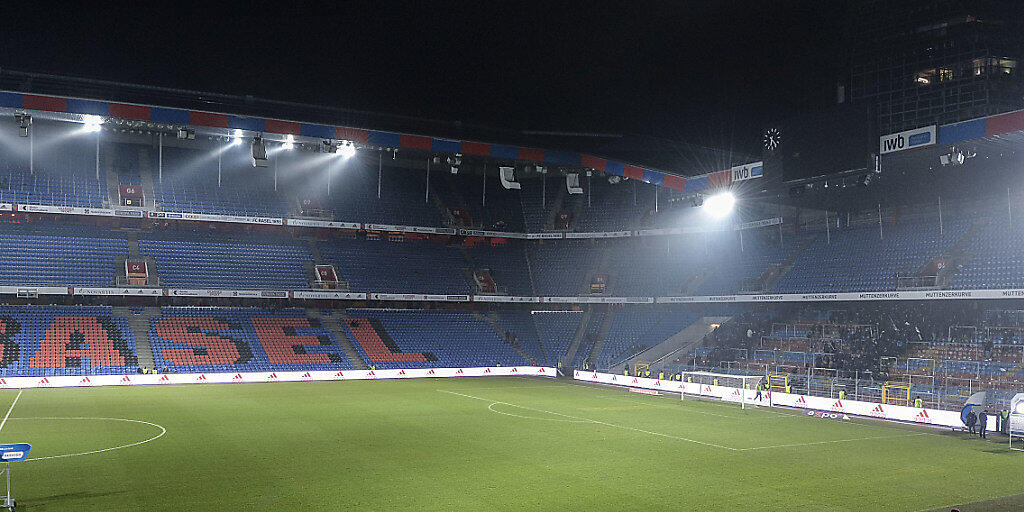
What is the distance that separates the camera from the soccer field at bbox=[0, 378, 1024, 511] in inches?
558

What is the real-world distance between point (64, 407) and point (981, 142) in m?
35.1

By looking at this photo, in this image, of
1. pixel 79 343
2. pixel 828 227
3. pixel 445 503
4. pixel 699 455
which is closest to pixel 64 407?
pixel 79 343

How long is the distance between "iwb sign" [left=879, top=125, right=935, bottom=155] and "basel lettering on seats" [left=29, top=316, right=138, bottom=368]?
1437 inches

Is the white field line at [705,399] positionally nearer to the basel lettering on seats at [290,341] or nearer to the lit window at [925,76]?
the basel lettering on seats at [290,341]

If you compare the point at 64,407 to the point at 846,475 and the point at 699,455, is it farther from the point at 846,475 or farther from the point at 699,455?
the point at 846,475

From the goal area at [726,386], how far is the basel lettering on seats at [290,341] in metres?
20.5

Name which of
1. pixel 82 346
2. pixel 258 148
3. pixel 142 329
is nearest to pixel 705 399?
pixel 258 148

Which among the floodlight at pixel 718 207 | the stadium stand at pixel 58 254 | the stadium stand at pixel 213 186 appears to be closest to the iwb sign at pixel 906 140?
the floodlight at pixel 718 207

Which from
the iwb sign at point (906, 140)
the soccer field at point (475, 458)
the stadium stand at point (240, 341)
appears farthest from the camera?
the stadium stand at point (240, 341)

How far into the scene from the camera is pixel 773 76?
2978cm

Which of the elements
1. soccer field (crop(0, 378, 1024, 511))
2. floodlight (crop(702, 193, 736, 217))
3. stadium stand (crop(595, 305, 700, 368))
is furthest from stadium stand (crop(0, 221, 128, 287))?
floodlight (crop(702, 193, 736, 217))

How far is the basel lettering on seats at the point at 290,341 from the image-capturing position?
1706 inches

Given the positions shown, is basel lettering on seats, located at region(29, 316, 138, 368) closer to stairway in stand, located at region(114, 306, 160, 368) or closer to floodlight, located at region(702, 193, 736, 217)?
stairway in stand, located at region(114, 306, 160, 368)

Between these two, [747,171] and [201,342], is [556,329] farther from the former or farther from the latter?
[201,342]
